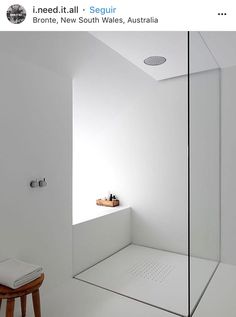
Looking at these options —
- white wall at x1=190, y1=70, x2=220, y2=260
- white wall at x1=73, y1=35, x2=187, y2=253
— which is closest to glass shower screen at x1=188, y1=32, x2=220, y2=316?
white wall at x1=190, y1=70, x2=220, y2=260

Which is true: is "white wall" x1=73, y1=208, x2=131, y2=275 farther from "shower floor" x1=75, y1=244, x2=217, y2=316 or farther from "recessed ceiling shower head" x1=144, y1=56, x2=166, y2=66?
"recessed ceiling shower head" x1=144, y1=56, x2=166, y2=66

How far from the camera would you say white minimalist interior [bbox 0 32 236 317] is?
1.92 metres

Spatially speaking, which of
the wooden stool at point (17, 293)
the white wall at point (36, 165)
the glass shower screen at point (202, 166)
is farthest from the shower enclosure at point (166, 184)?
the wooden stool at point (17, 293)

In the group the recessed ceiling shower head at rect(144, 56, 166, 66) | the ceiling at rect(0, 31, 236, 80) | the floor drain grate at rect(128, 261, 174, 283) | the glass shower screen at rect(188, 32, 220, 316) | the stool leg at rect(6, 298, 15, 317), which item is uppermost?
the recessed ceiling shower head at rect(144, 56, 166, 66)

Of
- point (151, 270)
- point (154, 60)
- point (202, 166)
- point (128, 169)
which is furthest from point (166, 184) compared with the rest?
point (154, 60)

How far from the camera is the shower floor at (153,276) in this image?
6.64 ft

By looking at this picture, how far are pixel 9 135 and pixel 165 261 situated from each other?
6.94 ft

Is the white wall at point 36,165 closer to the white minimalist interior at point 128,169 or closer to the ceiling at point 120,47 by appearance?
the white minimalist interior at point 128,169

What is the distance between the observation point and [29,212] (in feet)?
Result: 6.71

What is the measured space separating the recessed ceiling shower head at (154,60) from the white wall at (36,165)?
0.77m

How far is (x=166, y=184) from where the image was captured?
3.19 metres

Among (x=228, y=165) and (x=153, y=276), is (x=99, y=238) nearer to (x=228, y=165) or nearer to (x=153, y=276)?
(x=153, y=276)

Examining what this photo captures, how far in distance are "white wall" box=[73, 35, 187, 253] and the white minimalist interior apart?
0.01 metres

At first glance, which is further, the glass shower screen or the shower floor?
the shower floor
